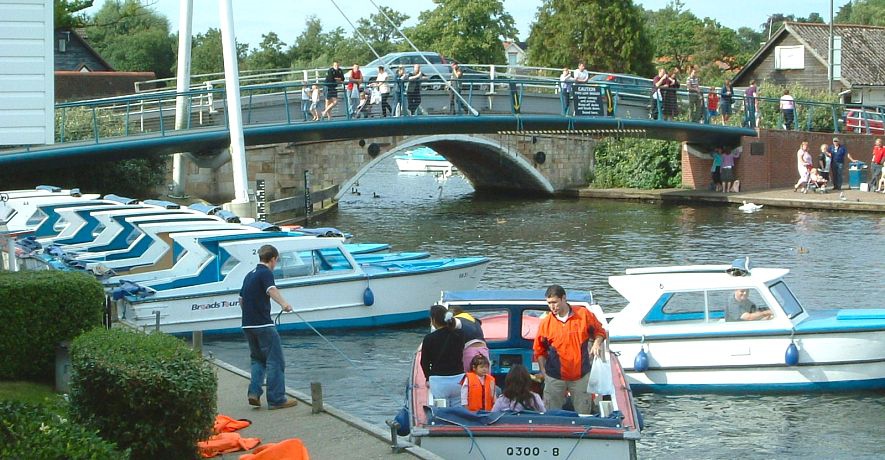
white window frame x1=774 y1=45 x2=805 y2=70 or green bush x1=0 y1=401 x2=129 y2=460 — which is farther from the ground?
white window frame x1=774 y1=45 x2=805 y2=70

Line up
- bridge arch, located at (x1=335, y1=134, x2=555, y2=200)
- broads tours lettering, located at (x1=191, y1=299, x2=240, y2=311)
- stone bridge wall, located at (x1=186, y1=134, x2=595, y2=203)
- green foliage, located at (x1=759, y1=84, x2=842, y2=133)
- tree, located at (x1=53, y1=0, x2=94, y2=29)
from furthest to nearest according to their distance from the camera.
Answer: tree, located at (x1=53, y1=0, x2=94, y2=29), bridge arch, located at (x1=335, y1=134, x2=555, y2=200), green foliage, located at (x1=759, y1=84, x2=842, y2=133), stone bridge wall, located at (x1=186, y1=134, x2=595, y2=203), broads tours lettering, located at (x1=191, y1=299, x2=240, y2=311)

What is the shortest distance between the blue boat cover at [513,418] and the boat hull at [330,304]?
9561 millimetres

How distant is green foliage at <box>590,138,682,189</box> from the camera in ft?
166

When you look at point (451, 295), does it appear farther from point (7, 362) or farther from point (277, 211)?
point (277, 211)

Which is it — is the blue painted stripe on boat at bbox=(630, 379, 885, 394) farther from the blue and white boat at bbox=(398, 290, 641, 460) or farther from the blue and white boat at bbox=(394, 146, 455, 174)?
the blue and white boat at bbox=(394, 146, 455, 174)

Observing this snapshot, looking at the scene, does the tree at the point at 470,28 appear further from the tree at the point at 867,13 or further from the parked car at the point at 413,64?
the tree at the point at 867,13

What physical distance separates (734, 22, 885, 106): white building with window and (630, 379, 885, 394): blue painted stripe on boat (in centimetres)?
5053

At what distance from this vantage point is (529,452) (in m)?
11.5

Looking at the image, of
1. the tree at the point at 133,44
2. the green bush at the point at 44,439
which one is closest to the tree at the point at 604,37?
the tree at the point at 133,44

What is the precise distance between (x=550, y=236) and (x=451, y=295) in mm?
21113

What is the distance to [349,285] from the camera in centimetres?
2278

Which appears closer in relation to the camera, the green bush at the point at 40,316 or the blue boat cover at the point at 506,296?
the green bush at the point at 40,316

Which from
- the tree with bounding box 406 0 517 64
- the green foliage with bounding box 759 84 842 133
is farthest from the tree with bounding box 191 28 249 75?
the green foliage with bounding box 759 84 842 133

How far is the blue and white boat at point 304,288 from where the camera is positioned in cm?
2127
